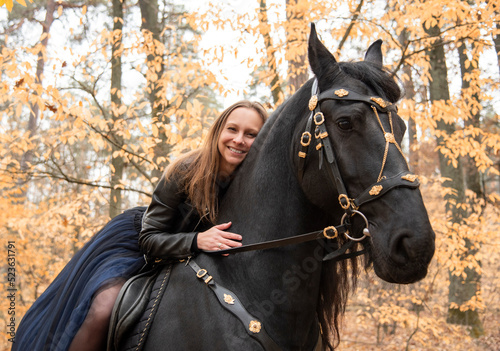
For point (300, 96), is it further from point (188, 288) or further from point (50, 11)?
point (50, 11)

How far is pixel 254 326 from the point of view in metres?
1.99

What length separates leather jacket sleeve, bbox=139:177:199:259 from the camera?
7.72 feet

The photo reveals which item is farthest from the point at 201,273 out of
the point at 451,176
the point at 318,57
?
the point at 451,176

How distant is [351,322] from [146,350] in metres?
12.5

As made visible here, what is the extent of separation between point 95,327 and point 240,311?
0.93 meters

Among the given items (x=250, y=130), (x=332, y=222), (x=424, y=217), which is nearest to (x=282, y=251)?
(x=332, y=222)

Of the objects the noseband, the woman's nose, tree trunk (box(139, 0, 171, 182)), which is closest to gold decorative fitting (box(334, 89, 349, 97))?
the noseband

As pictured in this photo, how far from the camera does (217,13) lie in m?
5.74

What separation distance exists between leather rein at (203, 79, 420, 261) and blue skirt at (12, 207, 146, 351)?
0.90 m

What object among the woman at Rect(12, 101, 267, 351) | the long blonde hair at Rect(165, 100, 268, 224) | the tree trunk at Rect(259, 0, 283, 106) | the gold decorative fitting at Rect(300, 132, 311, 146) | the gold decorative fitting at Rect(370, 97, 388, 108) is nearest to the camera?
the gold decorative fitting at Rect(370, 97, 388, 108)

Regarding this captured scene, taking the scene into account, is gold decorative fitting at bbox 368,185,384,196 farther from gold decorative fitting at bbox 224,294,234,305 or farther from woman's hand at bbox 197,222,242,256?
gold decorative fitting at bbox 224,294,234,305

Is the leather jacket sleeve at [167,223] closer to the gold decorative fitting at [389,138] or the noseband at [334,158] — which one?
the noseband at [334,158]

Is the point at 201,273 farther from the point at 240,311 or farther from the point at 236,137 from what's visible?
the point at 236,137

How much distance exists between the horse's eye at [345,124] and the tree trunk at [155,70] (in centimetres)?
350
